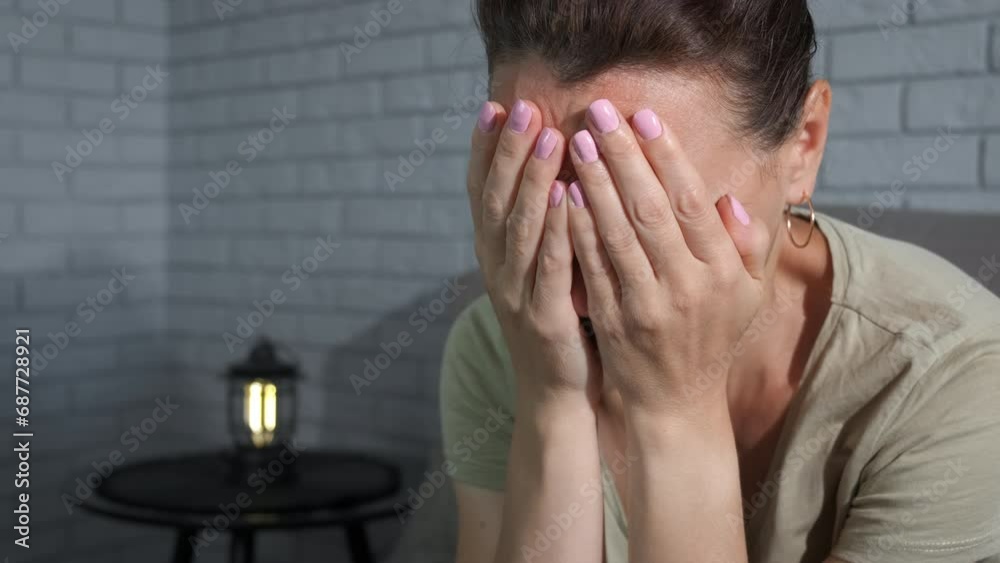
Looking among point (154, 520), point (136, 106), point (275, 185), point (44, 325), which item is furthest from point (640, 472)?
point (136, 106)

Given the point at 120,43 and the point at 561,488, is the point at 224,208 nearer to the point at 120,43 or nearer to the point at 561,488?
the point at 120,43

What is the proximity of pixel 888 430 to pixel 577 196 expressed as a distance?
390 mm

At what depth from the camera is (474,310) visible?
4.29 ft

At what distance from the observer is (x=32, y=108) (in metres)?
2.20

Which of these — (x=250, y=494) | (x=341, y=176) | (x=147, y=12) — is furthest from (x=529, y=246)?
(x=147, y=12)

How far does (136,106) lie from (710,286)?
1.87m

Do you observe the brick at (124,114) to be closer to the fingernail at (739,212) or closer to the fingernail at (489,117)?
the fingernail at (489,117)

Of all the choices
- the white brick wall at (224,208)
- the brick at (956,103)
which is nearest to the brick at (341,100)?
the white brick wall at (224,208)

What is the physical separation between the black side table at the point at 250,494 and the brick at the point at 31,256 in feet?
1.97

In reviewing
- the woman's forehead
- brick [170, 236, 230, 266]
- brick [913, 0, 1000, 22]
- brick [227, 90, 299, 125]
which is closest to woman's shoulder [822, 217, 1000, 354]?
the woman's forehead

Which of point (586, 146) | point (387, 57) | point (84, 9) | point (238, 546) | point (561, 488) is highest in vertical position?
point (84, 9)

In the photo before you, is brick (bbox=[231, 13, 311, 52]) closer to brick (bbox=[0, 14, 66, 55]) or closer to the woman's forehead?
brick (bbox=[0, 14, 66, 55])

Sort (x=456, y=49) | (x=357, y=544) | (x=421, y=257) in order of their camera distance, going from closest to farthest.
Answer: (x=357, y=544) < (x=456, y=49) < (x=421, y=257)

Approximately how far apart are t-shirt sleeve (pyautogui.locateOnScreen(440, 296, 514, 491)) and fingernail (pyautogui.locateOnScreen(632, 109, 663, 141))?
1.49ft
